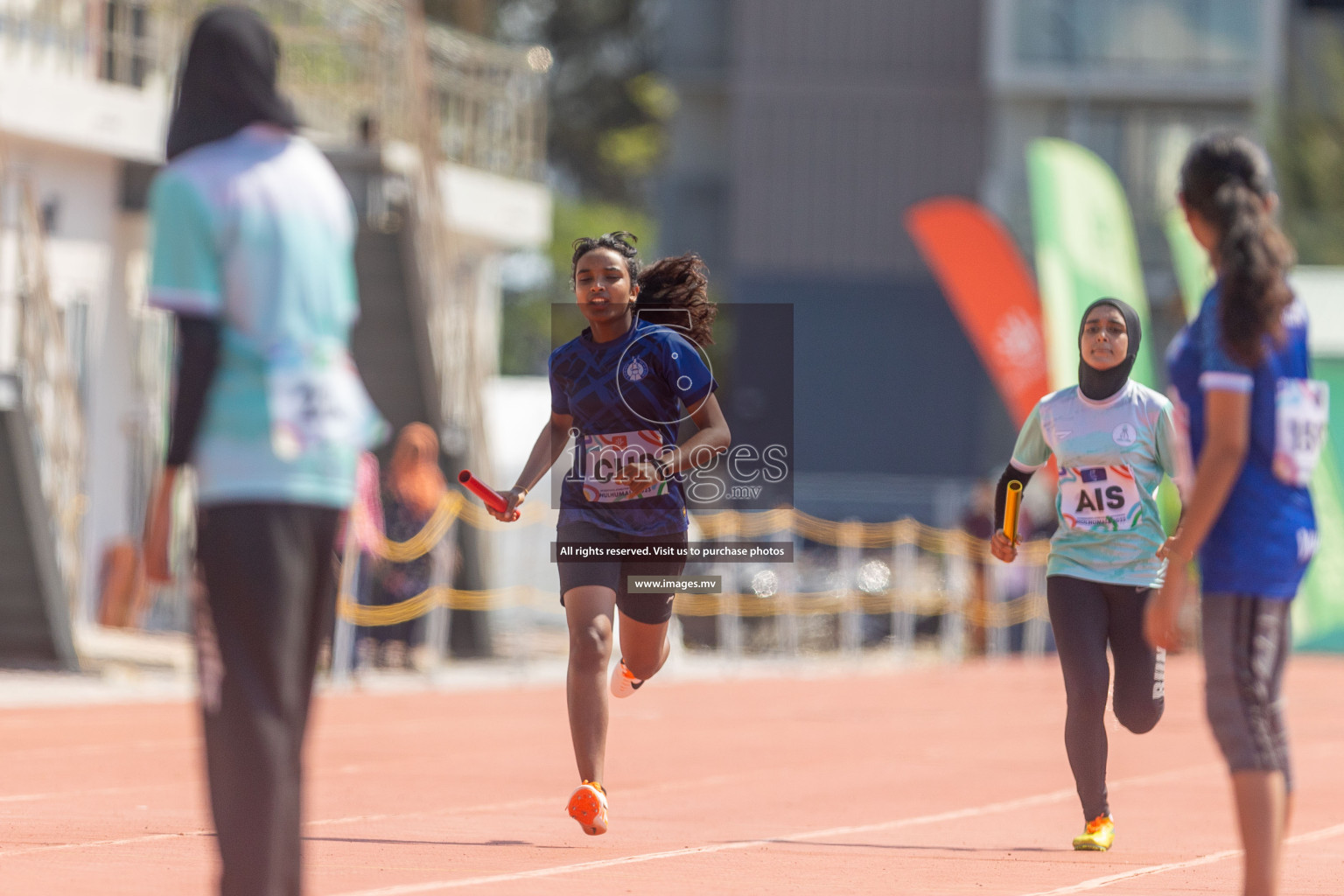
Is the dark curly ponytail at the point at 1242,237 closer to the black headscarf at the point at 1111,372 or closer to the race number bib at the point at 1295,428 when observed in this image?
the race number bib at the point at 1295,428

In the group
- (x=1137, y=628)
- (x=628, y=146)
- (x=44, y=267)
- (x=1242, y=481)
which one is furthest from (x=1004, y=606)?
(x=628, y=146)

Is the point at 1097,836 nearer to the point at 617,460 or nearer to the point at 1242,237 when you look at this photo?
the point at 617,460

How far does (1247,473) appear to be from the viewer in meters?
5.18

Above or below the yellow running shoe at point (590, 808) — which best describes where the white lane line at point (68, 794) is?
below

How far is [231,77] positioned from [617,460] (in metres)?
3.24

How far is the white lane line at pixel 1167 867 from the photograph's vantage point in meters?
6.72

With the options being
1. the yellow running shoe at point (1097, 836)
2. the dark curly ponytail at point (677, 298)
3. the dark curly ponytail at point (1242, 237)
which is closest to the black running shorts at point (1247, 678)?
the dark curly ponytail at point (1242, 237)

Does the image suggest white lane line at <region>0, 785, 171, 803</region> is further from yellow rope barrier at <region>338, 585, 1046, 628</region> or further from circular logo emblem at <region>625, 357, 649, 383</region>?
yellow rope barrier at <region>338, 585, 1046, 628</region>

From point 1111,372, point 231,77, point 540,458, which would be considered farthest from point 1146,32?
point 231,77

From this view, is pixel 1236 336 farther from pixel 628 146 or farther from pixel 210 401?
pixel 628 146

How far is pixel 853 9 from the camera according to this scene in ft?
138

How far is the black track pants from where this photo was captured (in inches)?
181

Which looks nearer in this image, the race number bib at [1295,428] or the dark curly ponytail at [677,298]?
the race number bib at [1295,428]

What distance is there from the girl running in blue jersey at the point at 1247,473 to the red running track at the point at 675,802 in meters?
1.57
